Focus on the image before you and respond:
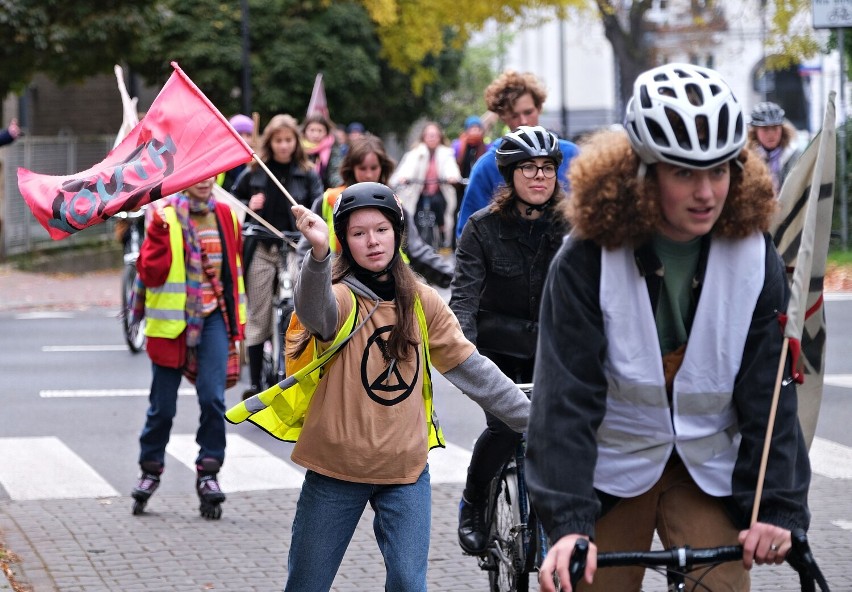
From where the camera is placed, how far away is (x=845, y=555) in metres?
6.57

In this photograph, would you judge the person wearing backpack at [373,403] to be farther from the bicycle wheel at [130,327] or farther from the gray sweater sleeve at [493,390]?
the bicycle wheel at [130,327]

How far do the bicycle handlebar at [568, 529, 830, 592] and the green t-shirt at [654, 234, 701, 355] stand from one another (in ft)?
1.52

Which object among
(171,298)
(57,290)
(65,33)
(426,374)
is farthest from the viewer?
(65,33)

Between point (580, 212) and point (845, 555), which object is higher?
point (580, 212)

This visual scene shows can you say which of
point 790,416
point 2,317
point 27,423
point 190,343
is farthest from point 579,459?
point 2,317

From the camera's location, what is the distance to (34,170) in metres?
23.9

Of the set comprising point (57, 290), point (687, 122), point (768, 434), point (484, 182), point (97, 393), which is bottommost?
point (57, 290)

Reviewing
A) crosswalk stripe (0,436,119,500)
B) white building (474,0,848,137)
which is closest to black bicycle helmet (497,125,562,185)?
crosswalk stripe (0,436,119,500)

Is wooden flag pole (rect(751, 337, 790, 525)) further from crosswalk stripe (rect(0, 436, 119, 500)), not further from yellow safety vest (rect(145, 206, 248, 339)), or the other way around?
crosswalk stripe (rect(0, 436, 119, 500))

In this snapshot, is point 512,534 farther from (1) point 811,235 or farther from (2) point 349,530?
(1) point 811,235

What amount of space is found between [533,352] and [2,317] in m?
12.4

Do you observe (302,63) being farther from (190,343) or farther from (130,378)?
(190,343)

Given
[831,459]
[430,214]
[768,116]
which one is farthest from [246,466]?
[430,214]

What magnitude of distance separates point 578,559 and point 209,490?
4.59m
